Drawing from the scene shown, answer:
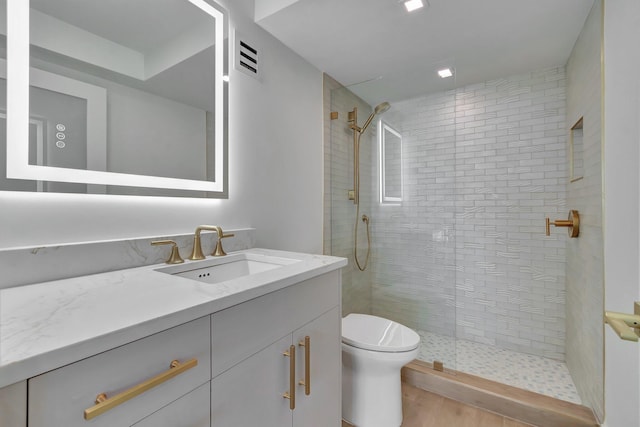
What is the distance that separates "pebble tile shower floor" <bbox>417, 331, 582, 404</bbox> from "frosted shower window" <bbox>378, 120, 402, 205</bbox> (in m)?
1.17

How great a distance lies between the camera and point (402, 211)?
2439 millimetres

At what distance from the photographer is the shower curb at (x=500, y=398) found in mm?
1555

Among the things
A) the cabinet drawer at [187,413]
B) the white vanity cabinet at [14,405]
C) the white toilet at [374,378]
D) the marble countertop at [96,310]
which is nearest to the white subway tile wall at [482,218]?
the white toilet at [374,378]

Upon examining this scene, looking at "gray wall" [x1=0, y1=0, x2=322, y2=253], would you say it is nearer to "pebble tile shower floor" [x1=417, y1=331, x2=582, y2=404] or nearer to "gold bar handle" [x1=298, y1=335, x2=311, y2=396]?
"gold bar handle" [x1=298, y1=335, x2=311, y2=396]

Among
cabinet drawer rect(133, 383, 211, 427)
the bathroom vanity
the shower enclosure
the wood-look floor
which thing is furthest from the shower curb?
cabinet drawer rect(133, 383, 211, 427)

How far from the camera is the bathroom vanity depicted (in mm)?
486

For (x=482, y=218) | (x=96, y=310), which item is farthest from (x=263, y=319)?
(x=482, y=218)

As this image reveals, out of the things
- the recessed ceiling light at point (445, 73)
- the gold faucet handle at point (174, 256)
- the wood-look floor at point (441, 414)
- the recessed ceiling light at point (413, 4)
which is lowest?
the wood-look floor at point (441, 414)

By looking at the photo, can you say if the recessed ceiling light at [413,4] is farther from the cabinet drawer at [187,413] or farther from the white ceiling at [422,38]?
the cabinet drawer at [187,413]

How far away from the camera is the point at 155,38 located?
1.26 m

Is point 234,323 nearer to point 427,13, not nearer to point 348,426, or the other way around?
point 348,426

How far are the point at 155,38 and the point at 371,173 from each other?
5.73ft

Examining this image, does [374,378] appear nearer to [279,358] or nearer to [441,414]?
[441,414]

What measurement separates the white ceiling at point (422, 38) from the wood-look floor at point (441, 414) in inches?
86.7
